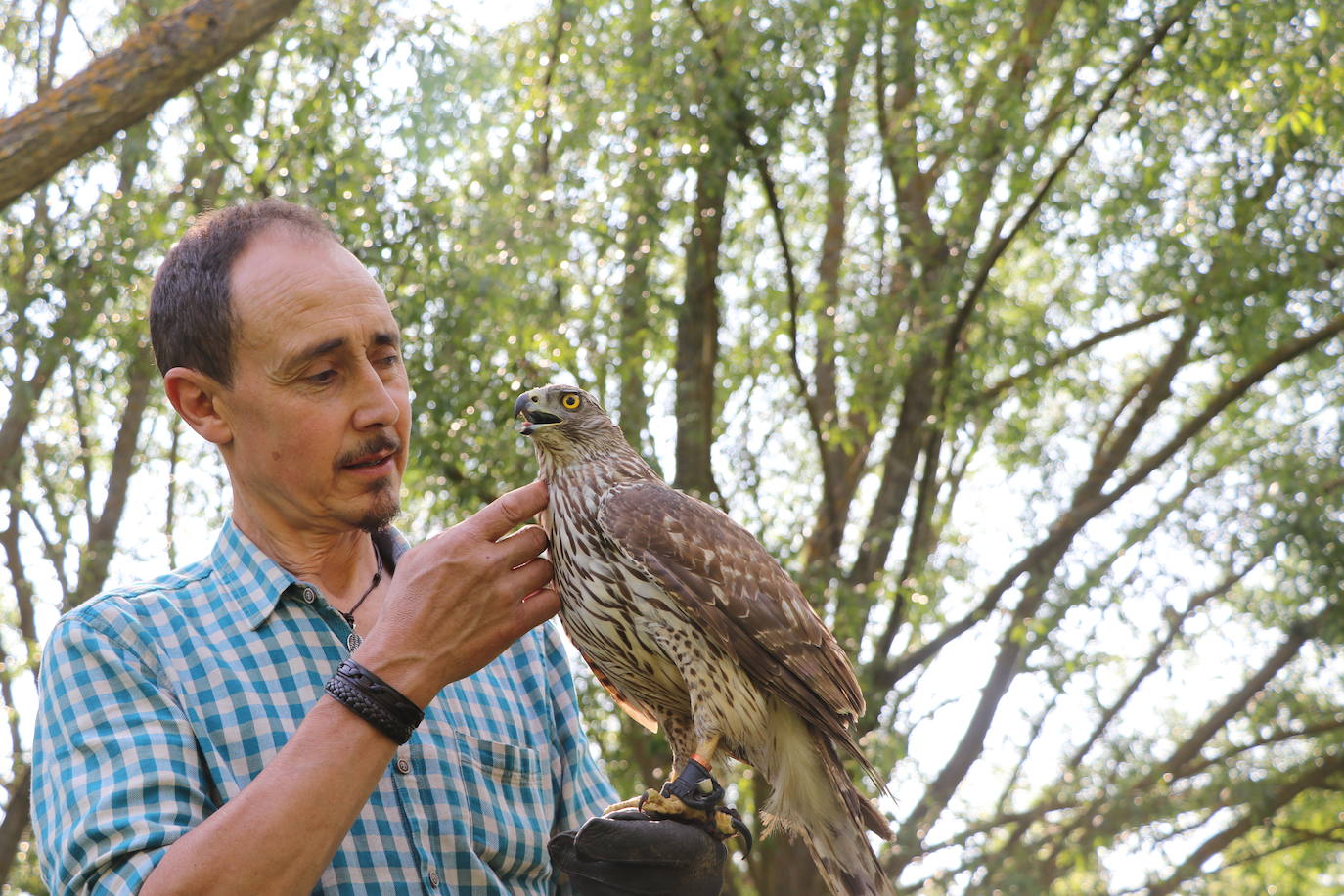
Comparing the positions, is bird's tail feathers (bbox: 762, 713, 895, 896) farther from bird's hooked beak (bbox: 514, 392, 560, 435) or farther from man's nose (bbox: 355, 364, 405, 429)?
man's nose (bbox: 355, 364, 405, 429)

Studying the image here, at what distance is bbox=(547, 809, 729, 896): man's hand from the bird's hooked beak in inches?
39.7

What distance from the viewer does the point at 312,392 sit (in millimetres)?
2713

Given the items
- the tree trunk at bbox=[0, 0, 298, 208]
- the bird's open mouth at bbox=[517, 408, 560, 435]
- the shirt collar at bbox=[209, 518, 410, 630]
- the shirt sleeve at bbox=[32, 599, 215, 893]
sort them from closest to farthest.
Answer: the shirt sleeve at bbox=[32, 599, 215, 893]
the shirt collar at bbox=[209, 518, 410, 630]
the bird's open mouth at bbox=[517, 408, 560, 435]
the tree trunk at bbox=[0, 0, 298, 208]

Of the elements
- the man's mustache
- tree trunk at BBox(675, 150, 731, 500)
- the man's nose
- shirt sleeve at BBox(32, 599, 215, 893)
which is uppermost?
tree trunk at BBox(675, 150, 731, 500)

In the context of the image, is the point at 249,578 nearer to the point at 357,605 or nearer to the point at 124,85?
the point at 357,605

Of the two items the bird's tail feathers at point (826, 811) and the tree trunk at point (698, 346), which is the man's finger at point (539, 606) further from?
the tree trunk at point (698, 346)

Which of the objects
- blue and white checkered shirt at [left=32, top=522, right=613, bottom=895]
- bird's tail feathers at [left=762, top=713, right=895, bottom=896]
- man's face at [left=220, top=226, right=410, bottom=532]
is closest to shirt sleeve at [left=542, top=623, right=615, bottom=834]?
blue and white checkered shirt at [left=32, top=522, right=613, bottom=895]

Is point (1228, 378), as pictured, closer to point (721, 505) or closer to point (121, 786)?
point (721, 505)

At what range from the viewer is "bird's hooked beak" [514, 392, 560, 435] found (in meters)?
3.31

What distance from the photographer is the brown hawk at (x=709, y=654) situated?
290cm

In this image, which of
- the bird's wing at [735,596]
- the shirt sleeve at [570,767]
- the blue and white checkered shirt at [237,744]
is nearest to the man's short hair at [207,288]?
the blue and white checkered shirt at [237,744]

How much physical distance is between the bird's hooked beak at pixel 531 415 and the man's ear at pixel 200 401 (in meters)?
0.76

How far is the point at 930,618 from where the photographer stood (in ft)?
31.6

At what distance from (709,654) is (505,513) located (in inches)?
24.0
